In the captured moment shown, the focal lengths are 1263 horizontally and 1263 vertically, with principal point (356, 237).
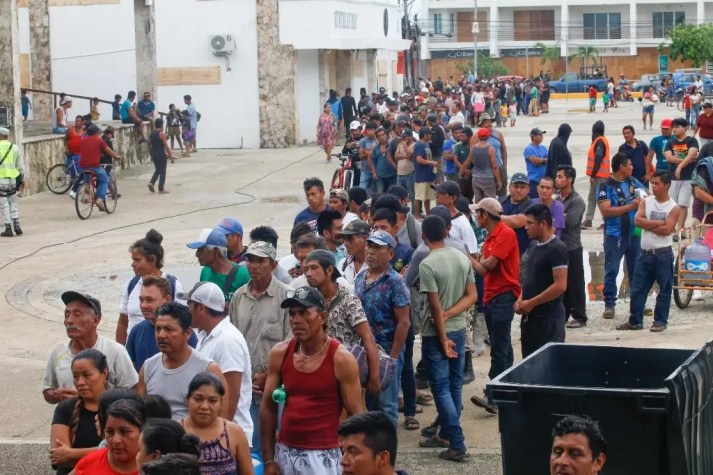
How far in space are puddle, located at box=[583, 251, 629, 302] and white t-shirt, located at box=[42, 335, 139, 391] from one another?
8.24 meters

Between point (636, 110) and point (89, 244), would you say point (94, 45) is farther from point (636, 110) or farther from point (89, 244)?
point (636, 110)

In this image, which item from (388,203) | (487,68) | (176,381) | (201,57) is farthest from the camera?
(487,68)

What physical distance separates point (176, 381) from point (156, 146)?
18.5 meters

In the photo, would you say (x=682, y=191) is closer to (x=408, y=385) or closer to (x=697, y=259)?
(x=697, y=259)

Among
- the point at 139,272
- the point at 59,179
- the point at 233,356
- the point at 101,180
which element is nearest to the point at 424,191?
the point at 101,180

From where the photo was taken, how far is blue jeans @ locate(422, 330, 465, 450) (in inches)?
344

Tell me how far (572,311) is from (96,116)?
23.0 m

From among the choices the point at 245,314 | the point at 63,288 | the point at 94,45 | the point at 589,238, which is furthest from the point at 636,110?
the point at 245,314

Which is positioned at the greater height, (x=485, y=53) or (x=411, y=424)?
(x=485, y=53)

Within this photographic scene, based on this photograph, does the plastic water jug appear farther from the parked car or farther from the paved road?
the parked car

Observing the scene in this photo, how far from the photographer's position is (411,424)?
950 cm

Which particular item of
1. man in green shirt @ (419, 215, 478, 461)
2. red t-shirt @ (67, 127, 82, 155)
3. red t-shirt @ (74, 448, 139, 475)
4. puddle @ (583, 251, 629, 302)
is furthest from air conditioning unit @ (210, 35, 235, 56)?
red t-shirt @ (74, 448, 139, 475)

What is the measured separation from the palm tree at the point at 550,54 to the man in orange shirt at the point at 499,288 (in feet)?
245

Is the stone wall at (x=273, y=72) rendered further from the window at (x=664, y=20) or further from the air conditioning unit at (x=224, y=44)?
the window at (x=664, y=20)
